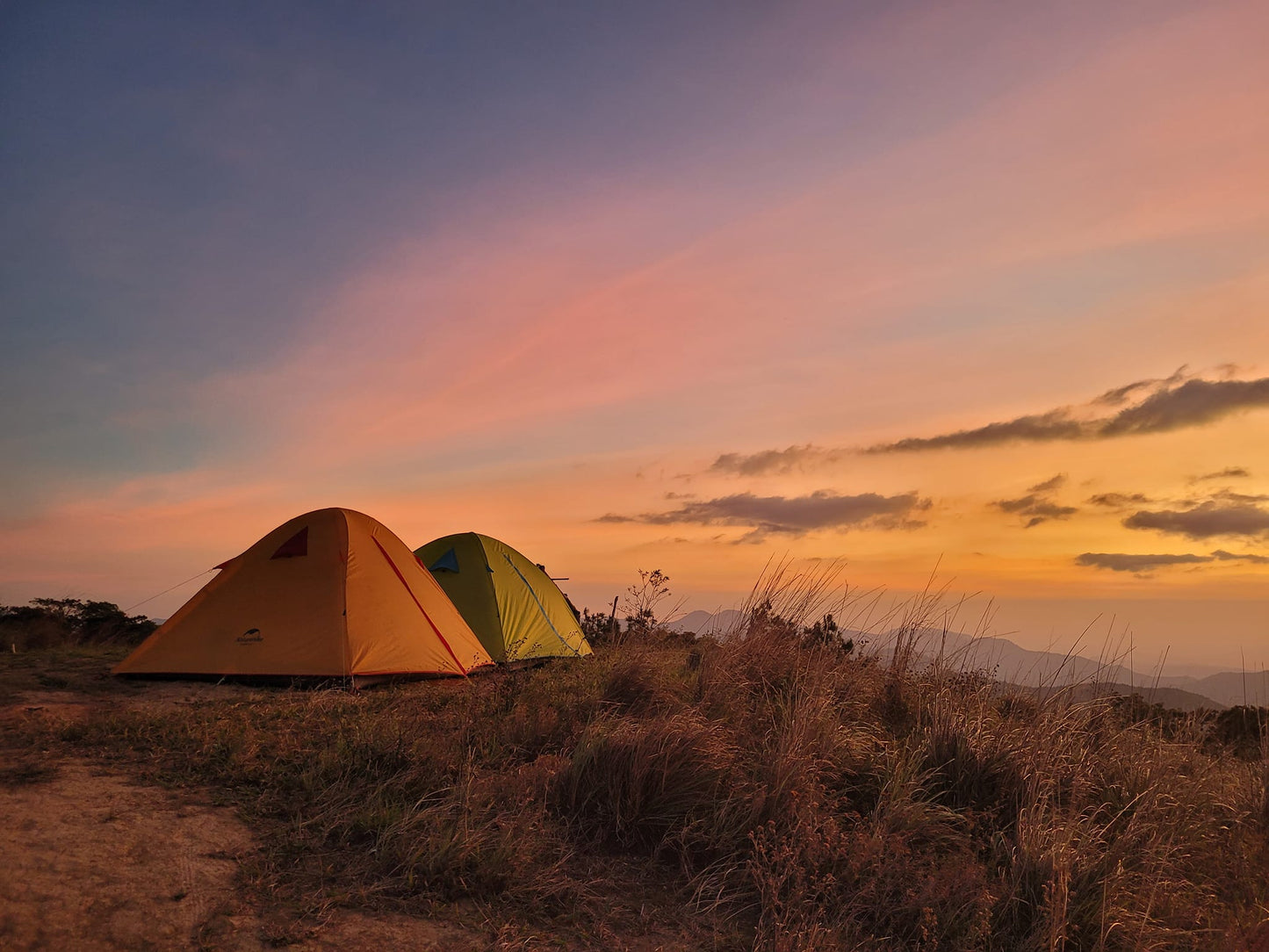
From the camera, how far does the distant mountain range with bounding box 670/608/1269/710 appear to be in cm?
760

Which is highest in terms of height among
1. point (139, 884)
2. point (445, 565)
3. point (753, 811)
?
point (445, 565)

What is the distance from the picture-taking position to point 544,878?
457 centimetres

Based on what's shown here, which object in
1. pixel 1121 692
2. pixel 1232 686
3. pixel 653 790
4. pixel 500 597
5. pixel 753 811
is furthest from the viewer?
pixel 500 597

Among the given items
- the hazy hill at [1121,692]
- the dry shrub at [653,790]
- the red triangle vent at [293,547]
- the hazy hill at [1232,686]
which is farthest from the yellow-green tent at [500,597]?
the hazy hill at [1232,686]

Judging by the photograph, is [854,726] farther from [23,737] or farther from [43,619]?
[43,619]

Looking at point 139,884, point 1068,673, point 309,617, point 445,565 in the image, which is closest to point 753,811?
point 139,884

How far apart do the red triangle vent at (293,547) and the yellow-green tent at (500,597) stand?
121 inches

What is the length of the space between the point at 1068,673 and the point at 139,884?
24.4ft

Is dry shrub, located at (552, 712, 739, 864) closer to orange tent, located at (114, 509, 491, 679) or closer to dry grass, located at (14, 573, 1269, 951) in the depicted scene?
dry grass, located at (14, 573, 1269, 951)

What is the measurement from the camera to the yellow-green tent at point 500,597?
12555mm

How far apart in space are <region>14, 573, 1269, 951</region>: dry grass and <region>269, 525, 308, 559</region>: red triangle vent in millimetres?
2412

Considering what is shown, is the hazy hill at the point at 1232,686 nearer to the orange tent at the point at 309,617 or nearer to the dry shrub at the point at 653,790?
the dry shrub at the point at 653,790

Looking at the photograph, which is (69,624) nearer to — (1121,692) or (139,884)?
(139,884)

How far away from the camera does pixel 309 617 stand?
31.2 ft
